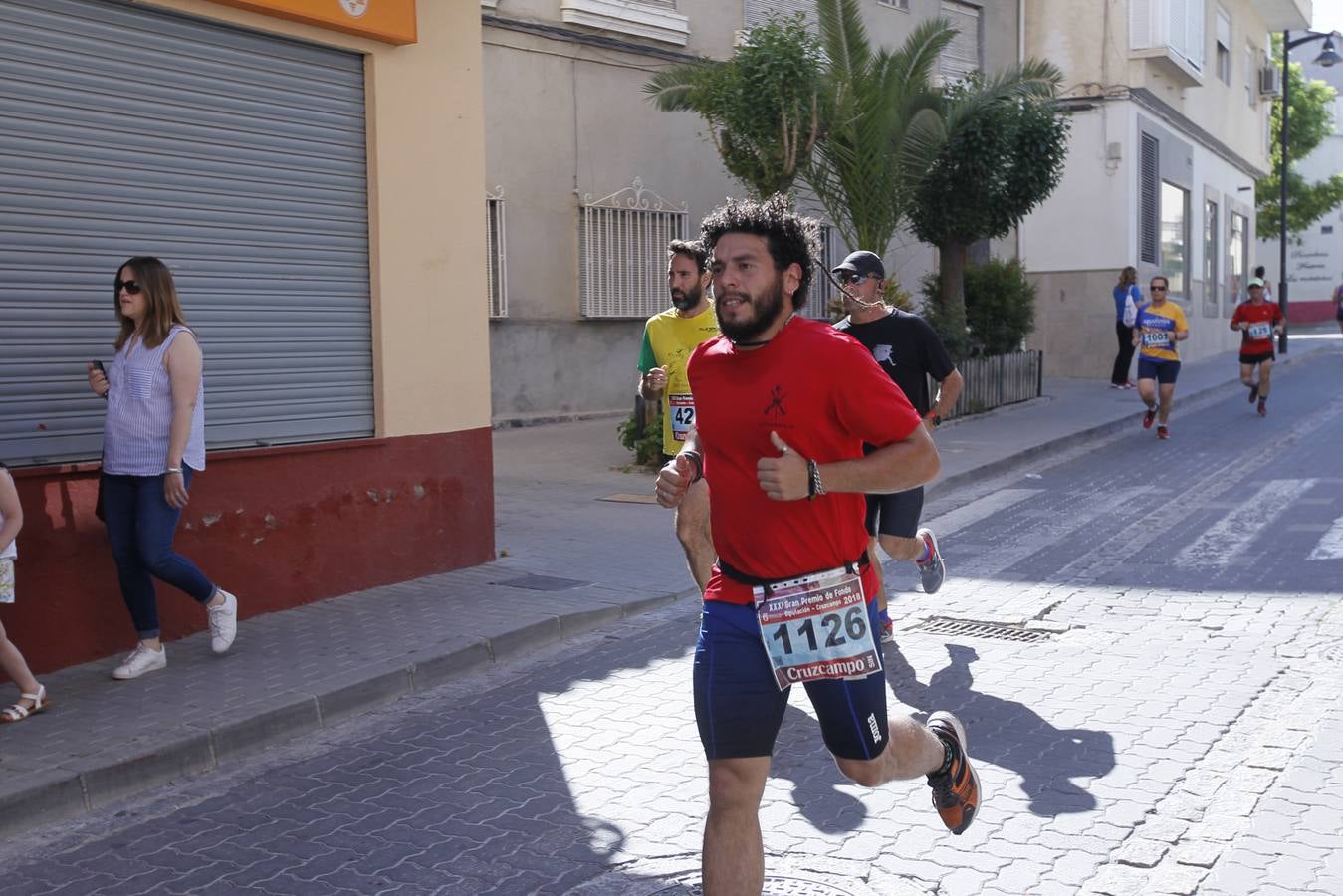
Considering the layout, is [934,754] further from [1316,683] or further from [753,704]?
[1316,683]

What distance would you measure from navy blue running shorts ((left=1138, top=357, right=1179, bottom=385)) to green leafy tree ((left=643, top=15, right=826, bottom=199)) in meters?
4.57

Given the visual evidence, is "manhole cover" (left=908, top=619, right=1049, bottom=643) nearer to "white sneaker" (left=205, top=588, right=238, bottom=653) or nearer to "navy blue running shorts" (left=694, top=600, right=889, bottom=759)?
"white sneaker" (left=205, top=588, right=238, bottom=653)

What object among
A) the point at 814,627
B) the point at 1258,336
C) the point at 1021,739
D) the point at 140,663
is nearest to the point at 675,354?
the point at 1021,739

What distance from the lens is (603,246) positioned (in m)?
18.3

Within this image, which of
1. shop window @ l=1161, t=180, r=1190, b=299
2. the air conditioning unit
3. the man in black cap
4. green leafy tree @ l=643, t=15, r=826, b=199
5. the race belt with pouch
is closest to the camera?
the race belt with pouch

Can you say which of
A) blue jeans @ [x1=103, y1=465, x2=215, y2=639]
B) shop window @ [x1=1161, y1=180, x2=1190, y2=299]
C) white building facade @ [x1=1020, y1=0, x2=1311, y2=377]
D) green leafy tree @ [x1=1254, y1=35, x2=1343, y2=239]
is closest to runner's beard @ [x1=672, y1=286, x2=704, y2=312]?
blue jeans @ [x1=103, y1=465, x2=215, y2=639]

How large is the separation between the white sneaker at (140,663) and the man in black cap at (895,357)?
134 inches

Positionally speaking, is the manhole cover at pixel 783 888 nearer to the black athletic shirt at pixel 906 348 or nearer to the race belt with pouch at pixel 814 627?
the race belt with pouch at pixel 814 627

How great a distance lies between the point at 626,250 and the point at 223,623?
12.7 metres

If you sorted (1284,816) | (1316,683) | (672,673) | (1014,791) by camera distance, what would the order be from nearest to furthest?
(1284,816)
(1014,791)
(1316,683)
(672,673)

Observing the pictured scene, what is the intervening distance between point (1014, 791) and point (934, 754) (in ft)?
3.43

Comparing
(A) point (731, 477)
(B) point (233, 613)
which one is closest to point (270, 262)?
(B) point (233, 613)

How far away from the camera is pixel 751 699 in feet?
11.3

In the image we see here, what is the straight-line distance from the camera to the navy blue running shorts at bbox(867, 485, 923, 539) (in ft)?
21.9
